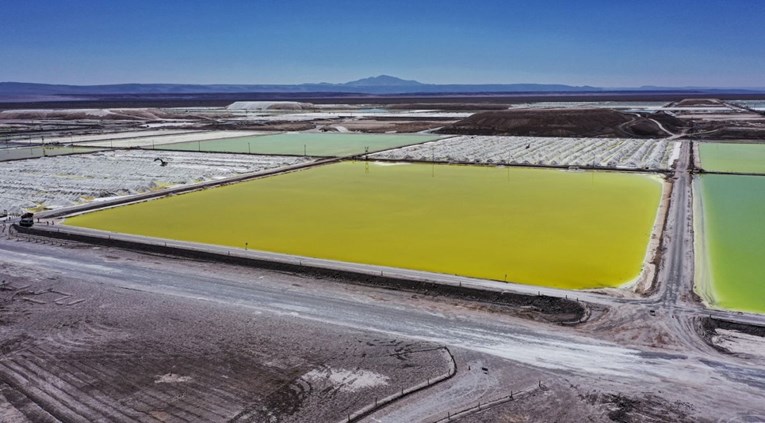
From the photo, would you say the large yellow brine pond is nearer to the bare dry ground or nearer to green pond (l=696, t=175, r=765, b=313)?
green pond (l=696, t=175, r=765, b=313)

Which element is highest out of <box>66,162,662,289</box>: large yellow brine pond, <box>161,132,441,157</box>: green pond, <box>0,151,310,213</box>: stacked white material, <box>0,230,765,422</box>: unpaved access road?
<box>161,132,441,157</box>: green pond

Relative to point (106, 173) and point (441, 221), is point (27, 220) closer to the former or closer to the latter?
point (106, 173)

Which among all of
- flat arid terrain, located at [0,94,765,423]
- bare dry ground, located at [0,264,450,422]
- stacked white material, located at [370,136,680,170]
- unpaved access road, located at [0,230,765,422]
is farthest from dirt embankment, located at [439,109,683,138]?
bare dry ground, located at [0,264,450,422]

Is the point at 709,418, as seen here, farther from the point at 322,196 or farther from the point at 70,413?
the point at 322,196

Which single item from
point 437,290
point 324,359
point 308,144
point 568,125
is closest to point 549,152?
point 568,125

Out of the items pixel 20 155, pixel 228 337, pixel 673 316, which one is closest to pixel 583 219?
pixel 673 316

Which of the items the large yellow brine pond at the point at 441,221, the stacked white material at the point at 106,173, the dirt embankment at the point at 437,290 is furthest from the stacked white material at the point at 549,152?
the dirt embankment at the point at 437,290
